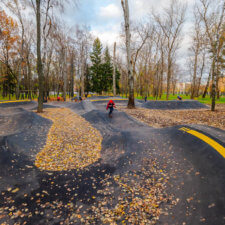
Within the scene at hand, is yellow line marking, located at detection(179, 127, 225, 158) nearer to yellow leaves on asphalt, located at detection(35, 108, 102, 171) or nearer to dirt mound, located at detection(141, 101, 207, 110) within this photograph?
yellow leaves on asphalt, located at detection(35, 108, 102, 171)

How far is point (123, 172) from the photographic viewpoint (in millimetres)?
5188

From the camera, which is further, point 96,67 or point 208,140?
point 96,67

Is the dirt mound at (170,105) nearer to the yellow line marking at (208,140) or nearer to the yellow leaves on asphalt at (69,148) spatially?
the yellow leaves on asphalt at (69,148)

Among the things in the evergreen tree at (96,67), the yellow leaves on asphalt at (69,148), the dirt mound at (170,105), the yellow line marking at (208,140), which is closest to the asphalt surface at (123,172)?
the yellow line marking at (208,140)

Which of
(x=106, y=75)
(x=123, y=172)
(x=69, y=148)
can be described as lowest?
(x=123, y=172)

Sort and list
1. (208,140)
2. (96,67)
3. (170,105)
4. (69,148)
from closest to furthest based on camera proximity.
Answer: (208,140)
(69,148)
(170,105)
(96,67)

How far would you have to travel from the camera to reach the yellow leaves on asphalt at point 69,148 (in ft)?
19.1

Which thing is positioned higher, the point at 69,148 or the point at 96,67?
Result: the point at 96,67

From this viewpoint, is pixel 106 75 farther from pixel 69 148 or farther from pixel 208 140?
pixel 208 140

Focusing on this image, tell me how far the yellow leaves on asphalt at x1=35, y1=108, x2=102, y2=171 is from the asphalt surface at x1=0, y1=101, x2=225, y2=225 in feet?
1.17

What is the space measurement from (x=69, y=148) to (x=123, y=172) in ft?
10.8

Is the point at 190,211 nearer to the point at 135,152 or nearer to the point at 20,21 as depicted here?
the point at 135,152

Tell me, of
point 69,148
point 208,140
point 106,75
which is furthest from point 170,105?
point 106,75

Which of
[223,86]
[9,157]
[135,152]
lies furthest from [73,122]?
[223,86]
